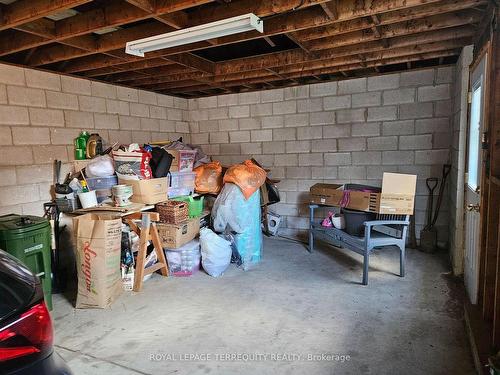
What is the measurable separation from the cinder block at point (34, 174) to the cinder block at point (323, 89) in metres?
3.56

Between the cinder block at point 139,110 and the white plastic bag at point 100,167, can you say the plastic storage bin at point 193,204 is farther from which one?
the cinder block at point 139,110

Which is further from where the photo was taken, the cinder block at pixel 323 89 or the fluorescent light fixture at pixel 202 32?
the cinder block at pixel 323 89

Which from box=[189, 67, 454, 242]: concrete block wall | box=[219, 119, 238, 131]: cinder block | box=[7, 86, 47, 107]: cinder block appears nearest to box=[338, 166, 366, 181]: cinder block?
box=[189, 67, 454, 242]: concrete block wall

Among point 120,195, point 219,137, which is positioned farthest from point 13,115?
point 219,137

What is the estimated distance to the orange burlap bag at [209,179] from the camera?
174 inches

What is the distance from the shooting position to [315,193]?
4.29m

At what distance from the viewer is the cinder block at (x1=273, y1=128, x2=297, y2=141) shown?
5068mm

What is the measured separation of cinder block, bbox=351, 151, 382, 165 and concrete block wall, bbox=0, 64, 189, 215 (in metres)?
3.23

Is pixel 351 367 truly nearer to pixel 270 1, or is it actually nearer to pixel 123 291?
pixel 123 291

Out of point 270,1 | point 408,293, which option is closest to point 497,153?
point 408,293

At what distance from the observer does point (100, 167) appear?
3666mm

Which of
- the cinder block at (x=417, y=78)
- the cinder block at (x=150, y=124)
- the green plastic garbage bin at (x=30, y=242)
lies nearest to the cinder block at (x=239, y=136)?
the cinder block at (x=150, y=124)

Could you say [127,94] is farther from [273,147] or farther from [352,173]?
[352,173]

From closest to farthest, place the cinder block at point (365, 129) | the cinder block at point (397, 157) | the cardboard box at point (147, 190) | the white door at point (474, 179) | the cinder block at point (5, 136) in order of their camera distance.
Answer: the white door at point (474, 179)
the cinder block at point (5, 136)
the cardboard box at point (147, 190)
the cinder block at point (397, 157)
the cinder block at point (365, 129)
